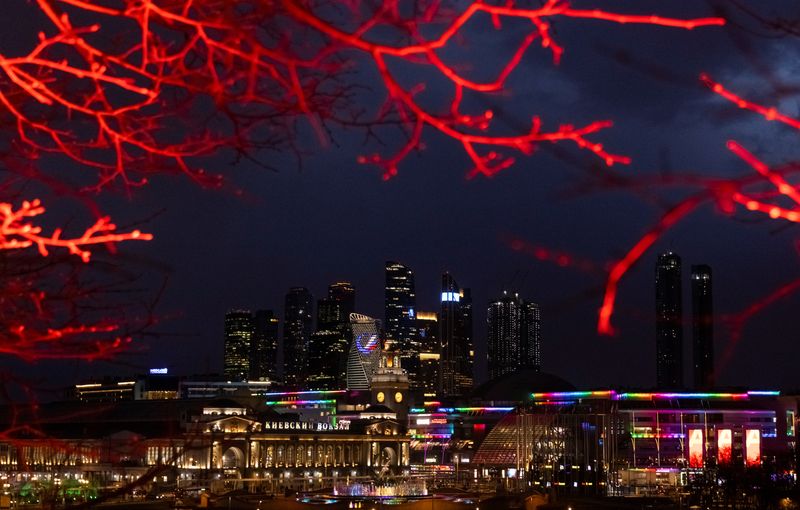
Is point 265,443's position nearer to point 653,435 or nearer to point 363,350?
point 653,435

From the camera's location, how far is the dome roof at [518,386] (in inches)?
7446

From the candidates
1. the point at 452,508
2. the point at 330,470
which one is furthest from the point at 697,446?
the point at 452,508

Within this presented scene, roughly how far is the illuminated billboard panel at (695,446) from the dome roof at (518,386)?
2106 inches

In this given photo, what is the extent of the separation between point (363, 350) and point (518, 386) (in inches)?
1141

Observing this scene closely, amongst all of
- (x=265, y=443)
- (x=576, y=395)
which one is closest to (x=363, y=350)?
(x=576, y=395)

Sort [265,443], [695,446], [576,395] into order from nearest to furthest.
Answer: [265,443] < [695,446] < [576,395]

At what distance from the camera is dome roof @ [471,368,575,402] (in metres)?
189

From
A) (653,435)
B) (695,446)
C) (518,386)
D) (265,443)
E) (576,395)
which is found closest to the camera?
(265,443)

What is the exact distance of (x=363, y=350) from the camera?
198000 mm

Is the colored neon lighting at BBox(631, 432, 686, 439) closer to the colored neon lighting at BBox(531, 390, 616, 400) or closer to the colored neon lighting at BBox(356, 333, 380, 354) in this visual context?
the colored neon lighting at BBox(531, 390, 616, 400)

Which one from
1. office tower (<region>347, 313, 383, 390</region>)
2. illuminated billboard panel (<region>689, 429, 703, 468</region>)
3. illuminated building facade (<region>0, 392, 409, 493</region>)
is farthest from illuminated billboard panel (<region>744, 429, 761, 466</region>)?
office tower (<region>347, 313, 383, 390</region>)

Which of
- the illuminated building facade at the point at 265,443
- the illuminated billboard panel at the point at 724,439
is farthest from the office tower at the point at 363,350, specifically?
the illuminated billboard panel at the point at 724,439

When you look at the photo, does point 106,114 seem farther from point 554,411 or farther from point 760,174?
point 554,411

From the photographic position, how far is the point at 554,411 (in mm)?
138125
